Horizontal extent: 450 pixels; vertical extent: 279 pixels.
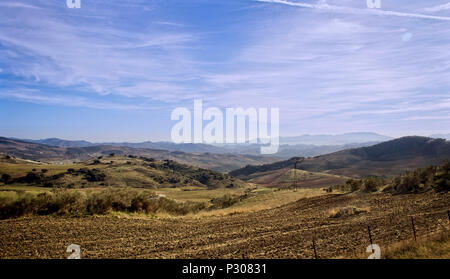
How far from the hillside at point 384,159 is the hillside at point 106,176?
50629 mm

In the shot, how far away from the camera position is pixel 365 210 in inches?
731

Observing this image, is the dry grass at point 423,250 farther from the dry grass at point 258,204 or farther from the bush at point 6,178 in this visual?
the bush at point 6,178

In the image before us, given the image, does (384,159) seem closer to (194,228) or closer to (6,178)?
(194,228)

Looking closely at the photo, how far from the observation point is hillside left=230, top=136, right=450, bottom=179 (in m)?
109

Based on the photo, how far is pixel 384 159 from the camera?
12900 cm

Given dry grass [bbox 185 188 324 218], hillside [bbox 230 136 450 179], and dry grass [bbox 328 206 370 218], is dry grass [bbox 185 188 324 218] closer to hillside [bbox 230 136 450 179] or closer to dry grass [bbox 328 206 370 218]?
dry grass [bbox 328 206 370 218]

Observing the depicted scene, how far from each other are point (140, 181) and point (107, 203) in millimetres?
81869

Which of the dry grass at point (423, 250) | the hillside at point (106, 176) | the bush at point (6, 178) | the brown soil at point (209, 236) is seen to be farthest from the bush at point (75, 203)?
the bush at point (6, 178)

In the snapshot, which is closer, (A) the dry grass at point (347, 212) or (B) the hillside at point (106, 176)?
(A) the dry grass at point (347, 212)

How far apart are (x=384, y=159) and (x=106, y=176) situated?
402 feet

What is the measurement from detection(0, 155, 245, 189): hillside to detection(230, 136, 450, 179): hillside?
50629 millimetres

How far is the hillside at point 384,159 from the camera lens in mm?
108562

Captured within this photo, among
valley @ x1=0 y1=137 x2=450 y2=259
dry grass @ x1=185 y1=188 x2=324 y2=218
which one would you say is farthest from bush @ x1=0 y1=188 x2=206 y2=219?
dry grass @ x1=185 y1=188 x2=324 y2=218
